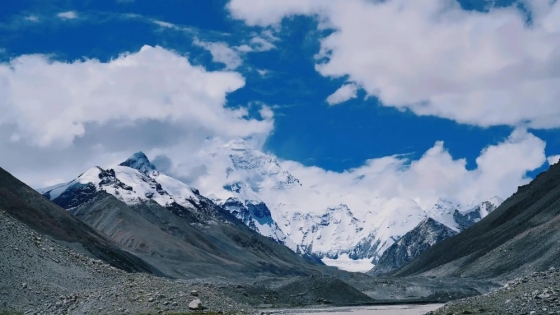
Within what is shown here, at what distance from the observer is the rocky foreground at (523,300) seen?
56.6 m

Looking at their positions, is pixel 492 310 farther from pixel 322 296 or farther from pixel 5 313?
pixel 322 296

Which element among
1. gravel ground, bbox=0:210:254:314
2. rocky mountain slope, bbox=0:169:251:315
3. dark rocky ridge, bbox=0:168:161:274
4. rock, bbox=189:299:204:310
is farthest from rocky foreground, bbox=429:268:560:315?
dark rocky ridge, bbox=0:168:161:274

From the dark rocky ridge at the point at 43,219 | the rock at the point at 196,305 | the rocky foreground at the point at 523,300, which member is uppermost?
the dark rocky ridge at the point at 43,219

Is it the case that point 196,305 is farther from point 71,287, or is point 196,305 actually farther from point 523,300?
point 523,300

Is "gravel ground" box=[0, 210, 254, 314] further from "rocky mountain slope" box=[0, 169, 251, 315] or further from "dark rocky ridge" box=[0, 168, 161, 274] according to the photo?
"dark rocky ridge" box=[0, 168, 161, 274]

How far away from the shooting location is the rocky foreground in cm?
5662

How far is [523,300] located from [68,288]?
4585 centimetres

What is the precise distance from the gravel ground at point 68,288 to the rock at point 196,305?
0.50 meters

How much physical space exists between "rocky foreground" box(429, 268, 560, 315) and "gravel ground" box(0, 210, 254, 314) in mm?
21660

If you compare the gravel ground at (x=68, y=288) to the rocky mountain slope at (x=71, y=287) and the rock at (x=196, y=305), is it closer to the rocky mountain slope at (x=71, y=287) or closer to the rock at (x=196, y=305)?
the rocky mountain slope at (x=71, y=287)

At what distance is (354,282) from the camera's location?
16012 cm

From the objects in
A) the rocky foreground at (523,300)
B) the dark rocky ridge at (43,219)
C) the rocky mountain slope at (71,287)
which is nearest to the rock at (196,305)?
the rocky mountain slope at (71,287)

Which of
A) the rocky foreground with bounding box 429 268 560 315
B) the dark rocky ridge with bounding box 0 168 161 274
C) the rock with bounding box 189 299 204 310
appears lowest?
the rock with bounding box 189 299 204 310

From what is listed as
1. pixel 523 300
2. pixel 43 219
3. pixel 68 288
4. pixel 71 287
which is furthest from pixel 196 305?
pixel 43 219
